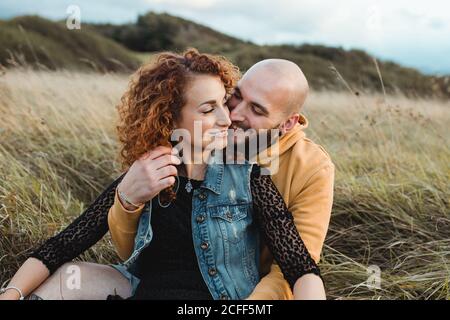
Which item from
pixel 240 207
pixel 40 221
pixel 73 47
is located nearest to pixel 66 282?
pixel 240 207

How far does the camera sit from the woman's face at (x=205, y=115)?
2324mm

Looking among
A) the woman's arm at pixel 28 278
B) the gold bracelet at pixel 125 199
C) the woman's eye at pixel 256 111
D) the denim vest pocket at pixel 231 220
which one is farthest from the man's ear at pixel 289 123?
the woman's arm at pixel 28 278

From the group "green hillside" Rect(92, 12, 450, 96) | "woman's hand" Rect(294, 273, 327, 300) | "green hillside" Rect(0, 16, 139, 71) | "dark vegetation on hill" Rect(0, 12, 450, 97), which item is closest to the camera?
"woman's hand" Rect(294, 273, 327, 300)

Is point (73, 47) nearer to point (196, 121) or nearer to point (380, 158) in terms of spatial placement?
point (380, 158)

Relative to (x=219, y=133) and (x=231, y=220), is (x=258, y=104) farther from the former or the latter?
(x=231, y=220)

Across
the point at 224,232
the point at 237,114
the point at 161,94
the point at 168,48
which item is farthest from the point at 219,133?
the point at 168,48

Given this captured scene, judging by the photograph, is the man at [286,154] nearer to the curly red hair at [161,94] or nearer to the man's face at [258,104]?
the man's face at [258,104]

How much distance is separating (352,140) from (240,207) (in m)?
3.77

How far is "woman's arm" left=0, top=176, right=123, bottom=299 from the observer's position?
239cm

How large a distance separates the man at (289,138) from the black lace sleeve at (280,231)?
114 millimetres

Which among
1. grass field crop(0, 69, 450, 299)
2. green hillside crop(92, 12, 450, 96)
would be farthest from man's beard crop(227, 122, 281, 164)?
green hillside crop(92, 12, 450, 96)

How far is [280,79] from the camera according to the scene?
248 centimetres

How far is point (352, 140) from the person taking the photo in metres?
5.91

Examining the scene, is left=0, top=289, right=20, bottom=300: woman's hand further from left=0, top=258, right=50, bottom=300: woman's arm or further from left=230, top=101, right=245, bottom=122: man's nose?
left=230, top=101, right=245, bottom=122: man's nose
